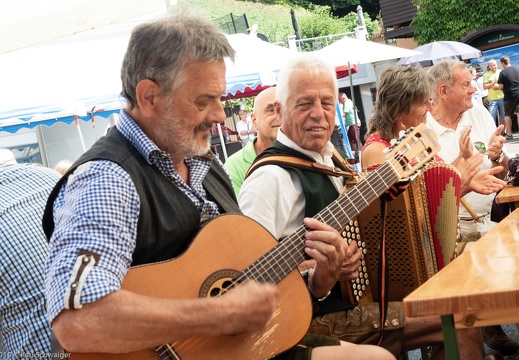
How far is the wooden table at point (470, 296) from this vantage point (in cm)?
180

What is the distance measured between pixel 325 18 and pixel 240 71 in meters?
42.6

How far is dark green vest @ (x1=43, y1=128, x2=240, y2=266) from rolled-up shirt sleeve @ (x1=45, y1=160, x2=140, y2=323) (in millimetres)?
37

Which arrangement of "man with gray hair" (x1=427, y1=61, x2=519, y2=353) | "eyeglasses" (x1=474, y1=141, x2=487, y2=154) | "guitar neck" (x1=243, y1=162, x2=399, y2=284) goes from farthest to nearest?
1. "eyeglasses" (x1=474, y1=141, x2=487, y2=154)
2. "man with gray hair" (x1=427, y1=61, x2=519, y2=353)
3. "guitar neck" (x1=243, y1=162, x2=399, y2=284)

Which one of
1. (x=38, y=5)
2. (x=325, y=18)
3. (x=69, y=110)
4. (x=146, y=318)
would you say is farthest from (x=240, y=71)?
(x=325, y=18)

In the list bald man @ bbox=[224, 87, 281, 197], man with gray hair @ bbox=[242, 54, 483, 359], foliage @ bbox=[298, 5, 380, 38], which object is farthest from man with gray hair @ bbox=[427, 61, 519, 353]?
foliage @ bbox=[298, 5, 380, 38]

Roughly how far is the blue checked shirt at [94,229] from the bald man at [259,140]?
2.88m

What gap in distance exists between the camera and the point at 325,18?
4909 cm

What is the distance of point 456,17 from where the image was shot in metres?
30.8

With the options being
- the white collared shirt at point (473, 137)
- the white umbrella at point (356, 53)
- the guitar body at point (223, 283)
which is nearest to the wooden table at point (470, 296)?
the guitar body at point (223, 283)

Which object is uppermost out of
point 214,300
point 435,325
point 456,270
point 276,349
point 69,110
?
point 69,110

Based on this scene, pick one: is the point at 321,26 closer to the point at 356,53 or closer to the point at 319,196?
the point at 356,53

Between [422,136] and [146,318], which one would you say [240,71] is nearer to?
[422,136]

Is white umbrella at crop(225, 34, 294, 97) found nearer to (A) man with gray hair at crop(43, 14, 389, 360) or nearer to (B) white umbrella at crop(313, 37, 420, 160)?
(B) white umbrella at crop(313, 37, 420, 160)

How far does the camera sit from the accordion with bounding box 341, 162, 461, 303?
287 cm
